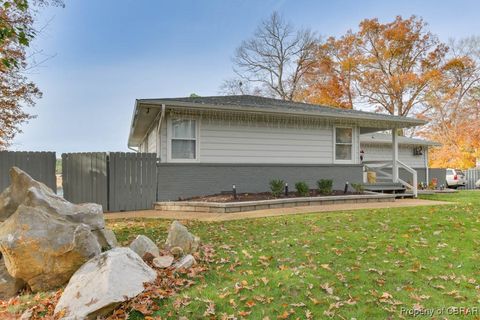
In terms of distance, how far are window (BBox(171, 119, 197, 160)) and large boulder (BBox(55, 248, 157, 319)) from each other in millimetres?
6569

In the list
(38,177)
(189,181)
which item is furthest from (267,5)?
(38,177)

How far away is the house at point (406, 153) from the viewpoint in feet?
63.9

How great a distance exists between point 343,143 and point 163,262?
10.2 meters

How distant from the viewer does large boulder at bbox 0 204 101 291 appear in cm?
385

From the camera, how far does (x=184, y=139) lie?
1030 centimetres

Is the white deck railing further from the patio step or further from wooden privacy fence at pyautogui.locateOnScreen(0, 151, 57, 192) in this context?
wooden privacy fence at pyautogui.locateOnScreen(0, 151, 57, 192)

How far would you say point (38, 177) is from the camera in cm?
934

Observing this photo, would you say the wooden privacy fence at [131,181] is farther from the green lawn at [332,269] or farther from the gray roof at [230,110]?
the green lawn at [332,269]

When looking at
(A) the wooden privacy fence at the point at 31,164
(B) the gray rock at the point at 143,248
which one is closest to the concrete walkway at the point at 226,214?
(A) the wooden privacy fence at the point at 31,164

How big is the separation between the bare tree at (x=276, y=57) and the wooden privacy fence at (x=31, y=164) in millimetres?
21335

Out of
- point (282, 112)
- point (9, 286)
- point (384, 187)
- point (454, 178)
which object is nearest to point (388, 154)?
point (454, 178)

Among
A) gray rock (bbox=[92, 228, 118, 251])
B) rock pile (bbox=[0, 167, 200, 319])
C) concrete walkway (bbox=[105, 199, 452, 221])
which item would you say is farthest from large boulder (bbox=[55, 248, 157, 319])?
concrete walkway (bbox=[105, 199, 452, 221])

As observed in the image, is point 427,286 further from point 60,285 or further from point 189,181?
point 189,181

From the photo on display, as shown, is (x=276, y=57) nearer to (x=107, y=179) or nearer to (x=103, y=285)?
(x=107, y=179)
